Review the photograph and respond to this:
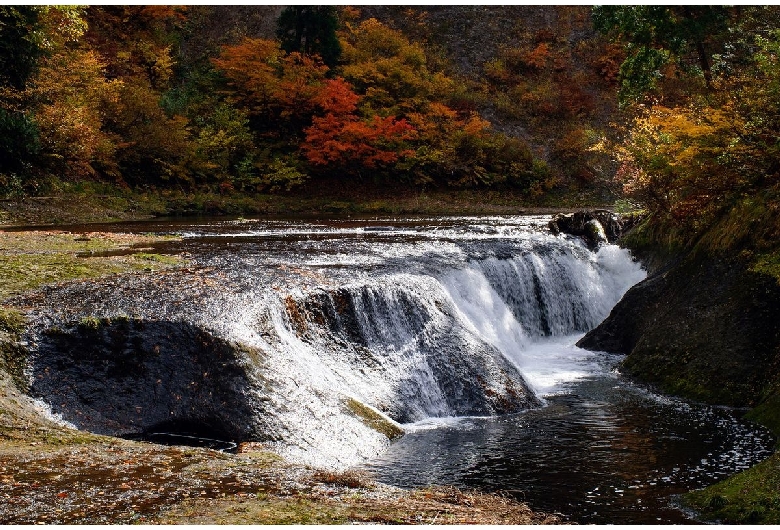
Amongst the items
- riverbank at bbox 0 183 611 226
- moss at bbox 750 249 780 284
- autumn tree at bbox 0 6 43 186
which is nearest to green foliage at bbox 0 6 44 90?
autumn tree at bbox 0 6 43 186

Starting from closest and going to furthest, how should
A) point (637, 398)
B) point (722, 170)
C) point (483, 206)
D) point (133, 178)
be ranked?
point (637, 398) < point (722, 170) < point (133, 178) < point (483, 206)

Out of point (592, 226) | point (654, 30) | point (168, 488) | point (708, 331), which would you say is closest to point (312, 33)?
point (592, 226)

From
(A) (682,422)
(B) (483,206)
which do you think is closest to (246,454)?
(A) (682,422)

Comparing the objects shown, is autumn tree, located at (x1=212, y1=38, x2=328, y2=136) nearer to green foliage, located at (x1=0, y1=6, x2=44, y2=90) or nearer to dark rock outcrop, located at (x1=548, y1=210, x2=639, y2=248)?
green foliage, located at (x1=0, y1=6, x2=44, y2=90)

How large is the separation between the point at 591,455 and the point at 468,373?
3.16 meters

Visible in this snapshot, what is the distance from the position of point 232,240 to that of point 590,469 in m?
12.2

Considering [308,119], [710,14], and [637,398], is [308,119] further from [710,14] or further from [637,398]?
→ [637,398]

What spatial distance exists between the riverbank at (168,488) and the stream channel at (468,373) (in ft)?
3.52

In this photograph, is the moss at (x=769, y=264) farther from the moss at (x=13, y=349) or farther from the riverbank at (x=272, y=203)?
the riverbank at (x=272, y=203)

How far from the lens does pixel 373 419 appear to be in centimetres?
961

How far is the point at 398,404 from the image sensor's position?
10.9 meters

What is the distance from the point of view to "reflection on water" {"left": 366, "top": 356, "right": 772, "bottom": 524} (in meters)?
7.52

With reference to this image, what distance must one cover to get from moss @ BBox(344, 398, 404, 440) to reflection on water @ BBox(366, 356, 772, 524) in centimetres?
19

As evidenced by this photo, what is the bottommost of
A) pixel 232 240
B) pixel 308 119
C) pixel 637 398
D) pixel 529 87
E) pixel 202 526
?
pixel 637 398
